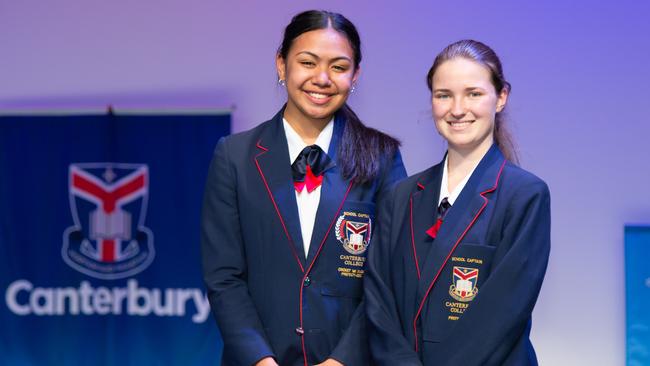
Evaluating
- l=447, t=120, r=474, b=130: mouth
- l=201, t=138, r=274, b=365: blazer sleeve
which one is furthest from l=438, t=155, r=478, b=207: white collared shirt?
l=201, t=138, r=274, b=365: blazer sleeve

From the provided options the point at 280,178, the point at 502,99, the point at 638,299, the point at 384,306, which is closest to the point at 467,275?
the point at 384,306

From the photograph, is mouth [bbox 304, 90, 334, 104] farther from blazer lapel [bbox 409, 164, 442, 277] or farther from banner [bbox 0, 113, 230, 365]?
banner [bbox 0, 113, 230, 365]

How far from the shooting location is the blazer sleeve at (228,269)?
2.42 metres

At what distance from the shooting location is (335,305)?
248cm

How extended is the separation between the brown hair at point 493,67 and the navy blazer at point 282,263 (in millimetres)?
359

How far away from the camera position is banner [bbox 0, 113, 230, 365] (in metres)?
5.20

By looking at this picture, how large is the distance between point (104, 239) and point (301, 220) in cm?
298

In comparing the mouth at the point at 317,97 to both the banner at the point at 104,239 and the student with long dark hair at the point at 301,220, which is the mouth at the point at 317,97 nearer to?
the student with long dark hair at the point at 301,220

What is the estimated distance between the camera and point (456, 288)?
7.34ft

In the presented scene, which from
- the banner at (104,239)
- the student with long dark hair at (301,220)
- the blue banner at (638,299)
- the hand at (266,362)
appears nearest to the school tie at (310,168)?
the student with long dark hair at (301,220)

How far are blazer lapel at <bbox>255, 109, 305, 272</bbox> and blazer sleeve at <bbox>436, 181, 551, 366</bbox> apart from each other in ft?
1.69

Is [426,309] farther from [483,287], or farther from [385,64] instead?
[385,64]

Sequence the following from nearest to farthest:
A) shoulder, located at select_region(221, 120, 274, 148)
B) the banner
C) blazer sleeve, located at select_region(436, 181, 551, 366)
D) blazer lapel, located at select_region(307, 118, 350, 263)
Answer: blazer sleeve, located at select_region(436, 181, 551, 366), blazer lapel, located at select_region(307, 118, 350, 263), shoulder, located at select_region(221, 120, 274, 148), the banner

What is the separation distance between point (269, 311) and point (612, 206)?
3210 millimetres
